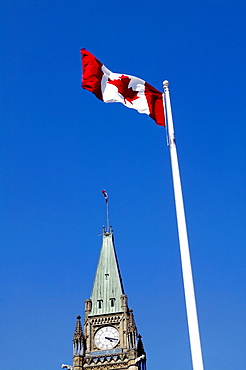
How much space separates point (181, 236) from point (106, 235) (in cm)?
5628

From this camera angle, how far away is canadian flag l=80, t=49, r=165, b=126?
63.8 feet

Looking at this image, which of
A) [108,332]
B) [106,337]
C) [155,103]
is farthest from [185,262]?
[108,332]

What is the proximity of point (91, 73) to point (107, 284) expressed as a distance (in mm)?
49710

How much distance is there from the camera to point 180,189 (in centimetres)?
1706

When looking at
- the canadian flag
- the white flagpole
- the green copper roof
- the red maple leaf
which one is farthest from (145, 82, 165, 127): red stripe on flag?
the green copper roof

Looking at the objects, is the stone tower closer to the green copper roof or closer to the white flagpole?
the green copper roof

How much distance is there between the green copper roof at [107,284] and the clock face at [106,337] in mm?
2340

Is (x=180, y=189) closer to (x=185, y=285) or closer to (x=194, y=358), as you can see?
(x=185, y=285)

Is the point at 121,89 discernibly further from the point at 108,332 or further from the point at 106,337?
the point at 108,332

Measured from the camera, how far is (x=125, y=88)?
64.9 ft

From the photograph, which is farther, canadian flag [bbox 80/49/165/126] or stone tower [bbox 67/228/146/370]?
stone tower [bbox 67/228/146/370]

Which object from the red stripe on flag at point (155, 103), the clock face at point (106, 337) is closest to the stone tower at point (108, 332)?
the clock face at point (106, 337)

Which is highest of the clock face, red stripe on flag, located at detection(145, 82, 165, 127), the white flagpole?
the clock face

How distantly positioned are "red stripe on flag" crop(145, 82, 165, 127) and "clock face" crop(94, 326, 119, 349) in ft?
148
